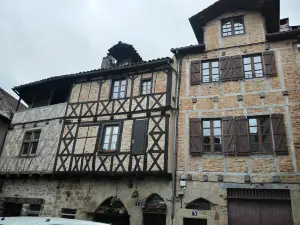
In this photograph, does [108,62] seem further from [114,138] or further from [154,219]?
[154,219]

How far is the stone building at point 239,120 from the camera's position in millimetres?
8969

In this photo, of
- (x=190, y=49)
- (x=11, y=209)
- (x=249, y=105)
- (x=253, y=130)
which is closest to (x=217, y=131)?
(x=253, y=130)

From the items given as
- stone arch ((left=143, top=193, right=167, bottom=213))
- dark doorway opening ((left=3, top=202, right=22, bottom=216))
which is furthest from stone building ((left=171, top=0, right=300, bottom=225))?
dark doorway opening ((left=3, top=202, right=22, bottom=216))

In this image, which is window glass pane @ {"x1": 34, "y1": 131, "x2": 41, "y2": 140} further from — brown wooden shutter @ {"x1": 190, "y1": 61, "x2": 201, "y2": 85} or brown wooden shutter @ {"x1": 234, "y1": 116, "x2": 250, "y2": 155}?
brown wooden shutter @ {"x1": 234, "y1": 116, "x2": 250, "y2": 155}

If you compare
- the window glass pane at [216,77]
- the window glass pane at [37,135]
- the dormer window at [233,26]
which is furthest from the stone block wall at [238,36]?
the window glass pane at [37,135]

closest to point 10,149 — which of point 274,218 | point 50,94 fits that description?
point 50,94

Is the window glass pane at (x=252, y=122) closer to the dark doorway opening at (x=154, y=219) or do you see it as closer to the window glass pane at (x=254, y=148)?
the window glass pane at (x=254, y=148)

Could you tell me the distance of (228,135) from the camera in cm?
1003

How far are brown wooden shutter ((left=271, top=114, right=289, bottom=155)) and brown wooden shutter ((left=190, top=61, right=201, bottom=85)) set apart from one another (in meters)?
3.62

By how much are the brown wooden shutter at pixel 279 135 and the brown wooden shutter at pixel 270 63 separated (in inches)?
76.0

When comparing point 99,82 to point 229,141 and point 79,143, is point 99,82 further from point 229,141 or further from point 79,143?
point 229,141

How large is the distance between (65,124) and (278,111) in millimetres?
10244

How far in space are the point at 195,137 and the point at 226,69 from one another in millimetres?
3472

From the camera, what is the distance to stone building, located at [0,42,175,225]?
10492mm
